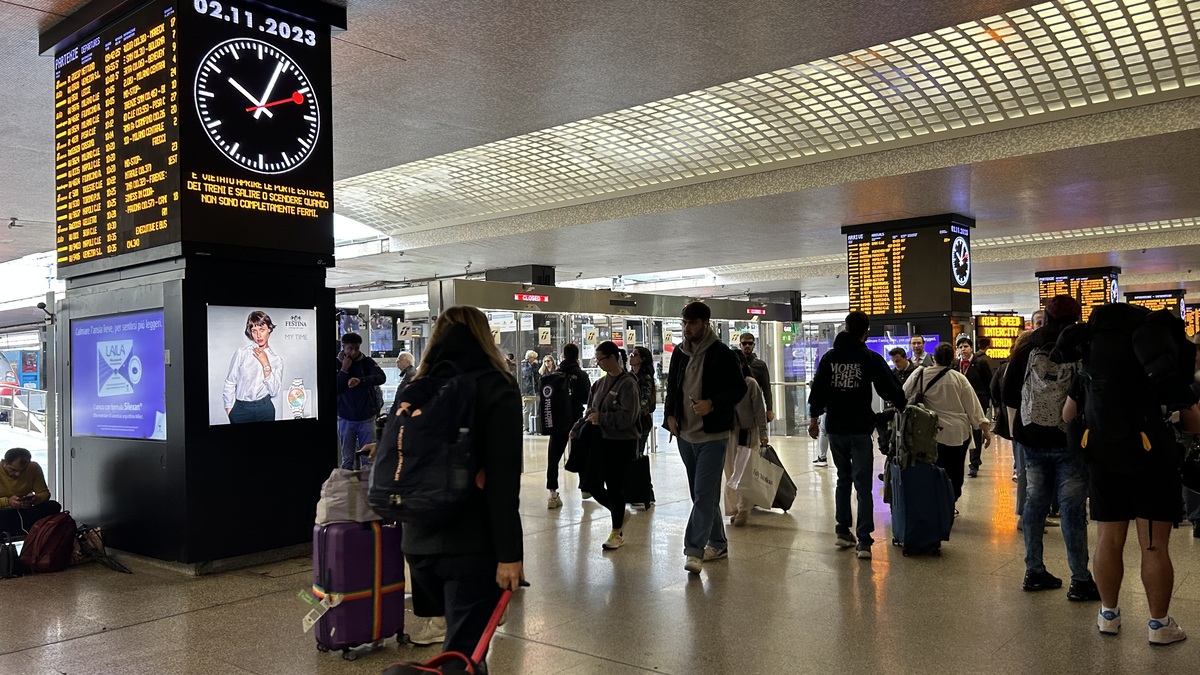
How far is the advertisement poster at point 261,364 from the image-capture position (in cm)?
648

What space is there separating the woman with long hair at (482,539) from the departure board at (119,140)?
416 centimetres

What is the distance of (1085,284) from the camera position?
2459cm

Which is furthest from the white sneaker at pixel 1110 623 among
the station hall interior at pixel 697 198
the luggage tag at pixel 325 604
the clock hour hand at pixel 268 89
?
the clock hour hand at pixel 268 89

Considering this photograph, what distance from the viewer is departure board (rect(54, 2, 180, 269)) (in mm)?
6336

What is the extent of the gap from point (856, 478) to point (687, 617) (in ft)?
7.26

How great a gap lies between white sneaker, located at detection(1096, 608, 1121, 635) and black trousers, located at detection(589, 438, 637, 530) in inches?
136

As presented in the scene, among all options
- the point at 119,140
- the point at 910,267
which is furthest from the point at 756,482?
the point at 910,267

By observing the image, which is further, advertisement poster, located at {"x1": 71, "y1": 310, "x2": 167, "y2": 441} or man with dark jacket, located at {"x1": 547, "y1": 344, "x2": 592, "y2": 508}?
man with dark jacket, located at {"x1": 547, "y1": 344, "x2": 592, "y2": 508}

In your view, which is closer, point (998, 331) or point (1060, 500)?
point (1060, 500)

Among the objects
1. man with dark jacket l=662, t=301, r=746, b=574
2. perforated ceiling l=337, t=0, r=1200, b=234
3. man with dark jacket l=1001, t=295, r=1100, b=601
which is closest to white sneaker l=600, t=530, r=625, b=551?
man with dark jacket l=662, t=301, r=746, b=574

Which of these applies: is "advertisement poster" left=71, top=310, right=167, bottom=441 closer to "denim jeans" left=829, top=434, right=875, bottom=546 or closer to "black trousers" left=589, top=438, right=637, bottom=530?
"black trousers" left=589, top=438, right=637, bottom=530

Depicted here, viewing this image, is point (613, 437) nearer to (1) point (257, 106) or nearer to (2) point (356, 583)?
(2) point (356, 583)

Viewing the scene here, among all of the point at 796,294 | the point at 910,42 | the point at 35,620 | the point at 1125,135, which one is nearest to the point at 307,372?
the point at 35,620

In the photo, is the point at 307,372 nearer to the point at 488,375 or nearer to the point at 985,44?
the point at 488,375
